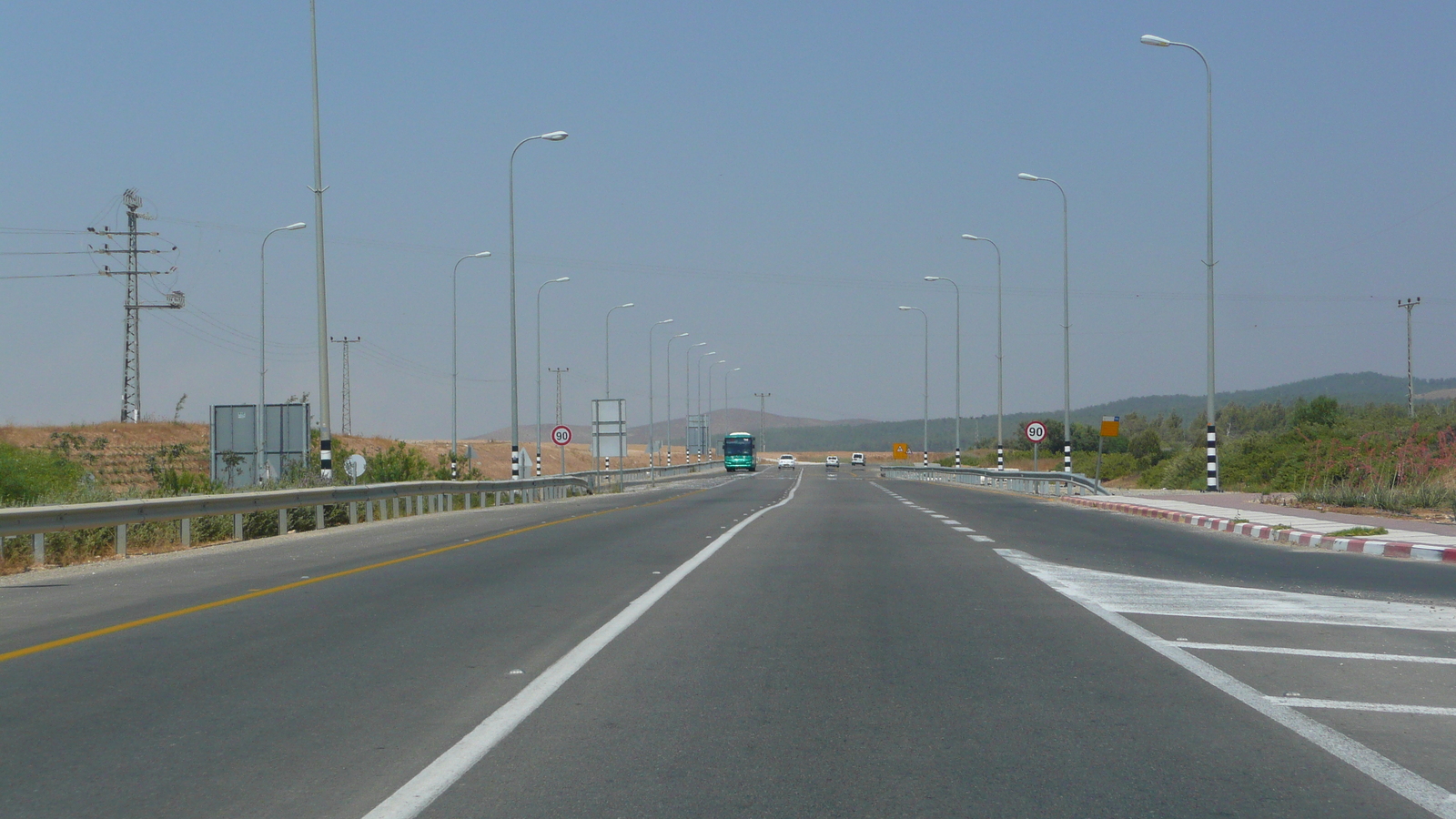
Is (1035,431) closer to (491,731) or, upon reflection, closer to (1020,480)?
(1020,480)

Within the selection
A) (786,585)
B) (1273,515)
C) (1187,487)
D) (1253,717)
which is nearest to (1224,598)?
(786,585)

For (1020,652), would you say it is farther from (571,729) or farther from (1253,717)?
(571,729)

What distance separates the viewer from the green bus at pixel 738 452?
111812 millimetres

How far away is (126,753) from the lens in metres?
6.29

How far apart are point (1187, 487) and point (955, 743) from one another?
4985 centimetres

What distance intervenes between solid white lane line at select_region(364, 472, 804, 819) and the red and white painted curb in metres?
11.5

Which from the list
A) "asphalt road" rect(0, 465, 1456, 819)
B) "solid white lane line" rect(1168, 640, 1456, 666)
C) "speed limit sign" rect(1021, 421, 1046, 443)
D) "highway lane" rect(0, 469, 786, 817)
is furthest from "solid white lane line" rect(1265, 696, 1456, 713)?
"speed limit sign" rect(1021, 421, 1046, 443)

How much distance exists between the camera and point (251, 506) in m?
22.1

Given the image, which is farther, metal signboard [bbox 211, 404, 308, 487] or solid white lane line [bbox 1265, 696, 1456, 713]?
metal signboard [bbox 211, 404, 308, 487]

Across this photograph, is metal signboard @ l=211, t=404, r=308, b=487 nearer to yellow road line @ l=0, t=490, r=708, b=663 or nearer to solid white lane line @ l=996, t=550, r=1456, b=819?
yellow road line @ l=0, t=490, r=708, b=663

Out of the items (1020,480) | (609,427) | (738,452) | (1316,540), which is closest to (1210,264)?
(1316,540)

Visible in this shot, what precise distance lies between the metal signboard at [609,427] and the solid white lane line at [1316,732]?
174 feet

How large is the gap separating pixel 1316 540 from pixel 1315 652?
11.8 m

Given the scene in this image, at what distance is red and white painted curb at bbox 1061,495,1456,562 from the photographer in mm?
17516
